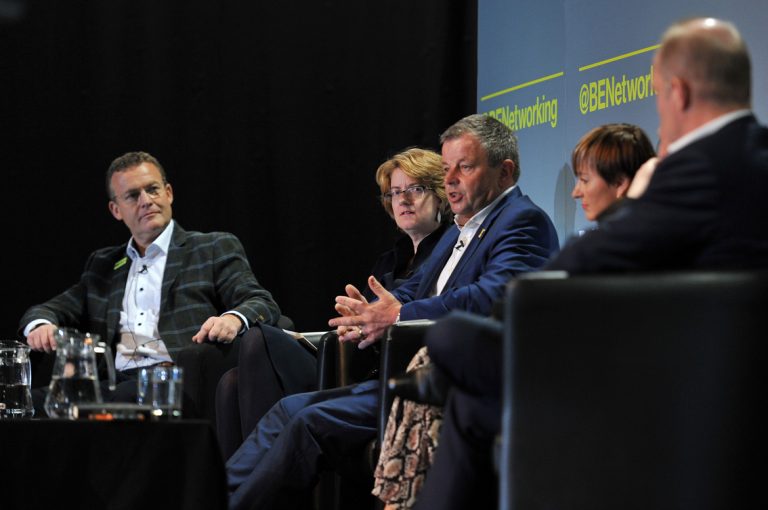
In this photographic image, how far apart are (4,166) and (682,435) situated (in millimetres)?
4252

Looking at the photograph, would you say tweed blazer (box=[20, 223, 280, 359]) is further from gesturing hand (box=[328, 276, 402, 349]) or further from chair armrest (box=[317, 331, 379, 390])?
gesturing hand (box=[328, 276, 402, 349])

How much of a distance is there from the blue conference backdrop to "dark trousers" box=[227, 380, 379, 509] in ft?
4.34

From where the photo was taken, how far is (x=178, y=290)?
4.43m

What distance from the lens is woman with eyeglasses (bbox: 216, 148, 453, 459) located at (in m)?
3.85

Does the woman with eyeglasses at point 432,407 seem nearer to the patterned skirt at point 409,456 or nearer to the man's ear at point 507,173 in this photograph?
the patterned skirt at point 409,456

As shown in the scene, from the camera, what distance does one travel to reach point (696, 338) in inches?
67.9

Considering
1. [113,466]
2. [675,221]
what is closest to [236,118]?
[113,466]

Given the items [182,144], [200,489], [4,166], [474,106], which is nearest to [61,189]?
[4,166]

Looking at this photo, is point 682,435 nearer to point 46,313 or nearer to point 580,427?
point 580,427

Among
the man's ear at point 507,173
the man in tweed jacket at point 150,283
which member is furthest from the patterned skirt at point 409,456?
the man in tweed jacket at point 150,283

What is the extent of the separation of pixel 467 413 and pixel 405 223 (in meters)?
2.14

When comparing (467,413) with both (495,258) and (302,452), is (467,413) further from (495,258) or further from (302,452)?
(495,258)

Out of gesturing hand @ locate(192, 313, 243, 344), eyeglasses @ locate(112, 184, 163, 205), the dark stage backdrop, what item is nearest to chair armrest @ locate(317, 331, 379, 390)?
gesturing hand @ locate(192, 313, 243, 344)

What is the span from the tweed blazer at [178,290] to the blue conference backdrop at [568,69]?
55.6 inches
